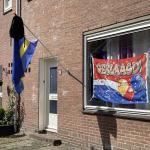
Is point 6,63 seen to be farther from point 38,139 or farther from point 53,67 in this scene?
point 38,139

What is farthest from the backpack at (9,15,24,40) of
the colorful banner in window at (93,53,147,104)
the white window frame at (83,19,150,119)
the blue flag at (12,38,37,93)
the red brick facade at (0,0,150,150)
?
the colorful banner in window at (93,53,147,104)

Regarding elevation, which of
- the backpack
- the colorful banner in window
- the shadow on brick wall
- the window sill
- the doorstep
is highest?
the backpack

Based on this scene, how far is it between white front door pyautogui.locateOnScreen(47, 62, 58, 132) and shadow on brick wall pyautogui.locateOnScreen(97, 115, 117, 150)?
2.68 meters

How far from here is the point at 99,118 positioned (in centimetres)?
908

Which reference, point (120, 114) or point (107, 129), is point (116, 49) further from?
point (107, 129)

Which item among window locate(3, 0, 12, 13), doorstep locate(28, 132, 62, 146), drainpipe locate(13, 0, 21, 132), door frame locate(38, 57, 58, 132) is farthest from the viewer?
window locate(3, 0, 12, 13)

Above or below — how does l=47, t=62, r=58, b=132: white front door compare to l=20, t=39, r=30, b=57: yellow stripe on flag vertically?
below

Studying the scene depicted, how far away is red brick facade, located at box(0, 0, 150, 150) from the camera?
8.24 m

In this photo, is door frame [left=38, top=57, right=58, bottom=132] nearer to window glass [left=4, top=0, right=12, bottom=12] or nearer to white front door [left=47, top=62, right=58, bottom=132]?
white front door [left=47, top=62, right=58, bottom=132]

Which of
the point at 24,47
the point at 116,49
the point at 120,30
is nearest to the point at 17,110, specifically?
the point at 24,47

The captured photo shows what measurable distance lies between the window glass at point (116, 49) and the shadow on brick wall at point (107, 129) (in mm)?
338

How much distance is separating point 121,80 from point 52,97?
3.56m

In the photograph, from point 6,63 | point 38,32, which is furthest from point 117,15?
point 6,63

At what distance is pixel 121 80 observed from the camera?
856 centimetres
